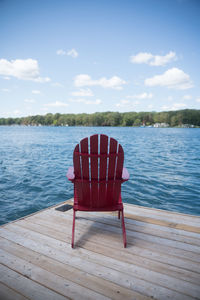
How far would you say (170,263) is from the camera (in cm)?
190

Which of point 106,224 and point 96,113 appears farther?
point 96,113

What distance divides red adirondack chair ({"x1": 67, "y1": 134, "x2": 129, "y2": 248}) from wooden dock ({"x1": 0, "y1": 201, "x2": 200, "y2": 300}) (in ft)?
1.00

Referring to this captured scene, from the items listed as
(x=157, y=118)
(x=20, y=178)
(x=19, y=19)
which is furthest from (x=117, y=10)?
(x=157, y=118)

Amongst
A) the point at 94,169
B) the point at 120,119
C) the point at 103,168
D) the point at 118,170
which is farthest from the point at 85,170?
the point at 120,119

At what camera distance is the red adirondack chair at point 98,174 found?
2.24m

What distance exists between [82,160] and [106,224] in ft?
3.68

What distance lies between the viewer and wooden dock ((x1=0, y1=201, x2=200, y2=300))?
1540mm

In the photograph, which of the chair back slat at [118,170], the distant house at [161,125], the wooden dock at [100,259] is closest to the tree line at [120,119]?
the distant house at [161,125]

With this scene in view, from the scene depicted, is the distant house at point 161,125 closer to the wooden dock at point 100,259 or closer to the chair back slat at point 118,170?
the wooden dock at point 100,259

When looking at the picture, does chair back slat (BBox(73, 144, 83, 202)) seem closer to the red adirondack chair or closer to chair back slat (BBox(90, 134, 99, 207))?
the red adirondack chair

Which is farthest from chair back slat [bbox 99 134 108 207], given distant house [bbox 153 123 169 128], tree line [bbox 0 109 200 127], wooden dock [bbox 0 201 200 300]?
distant house [bbox 153 123 169 128]

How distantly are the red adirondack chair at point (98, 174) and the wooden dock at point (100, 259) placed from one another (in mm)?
303

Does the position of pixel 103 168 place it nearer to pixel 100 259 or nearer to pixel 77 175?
pixel 77 175

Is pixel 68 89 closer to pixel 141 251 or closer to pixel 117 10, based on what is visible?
pixel 117 10
